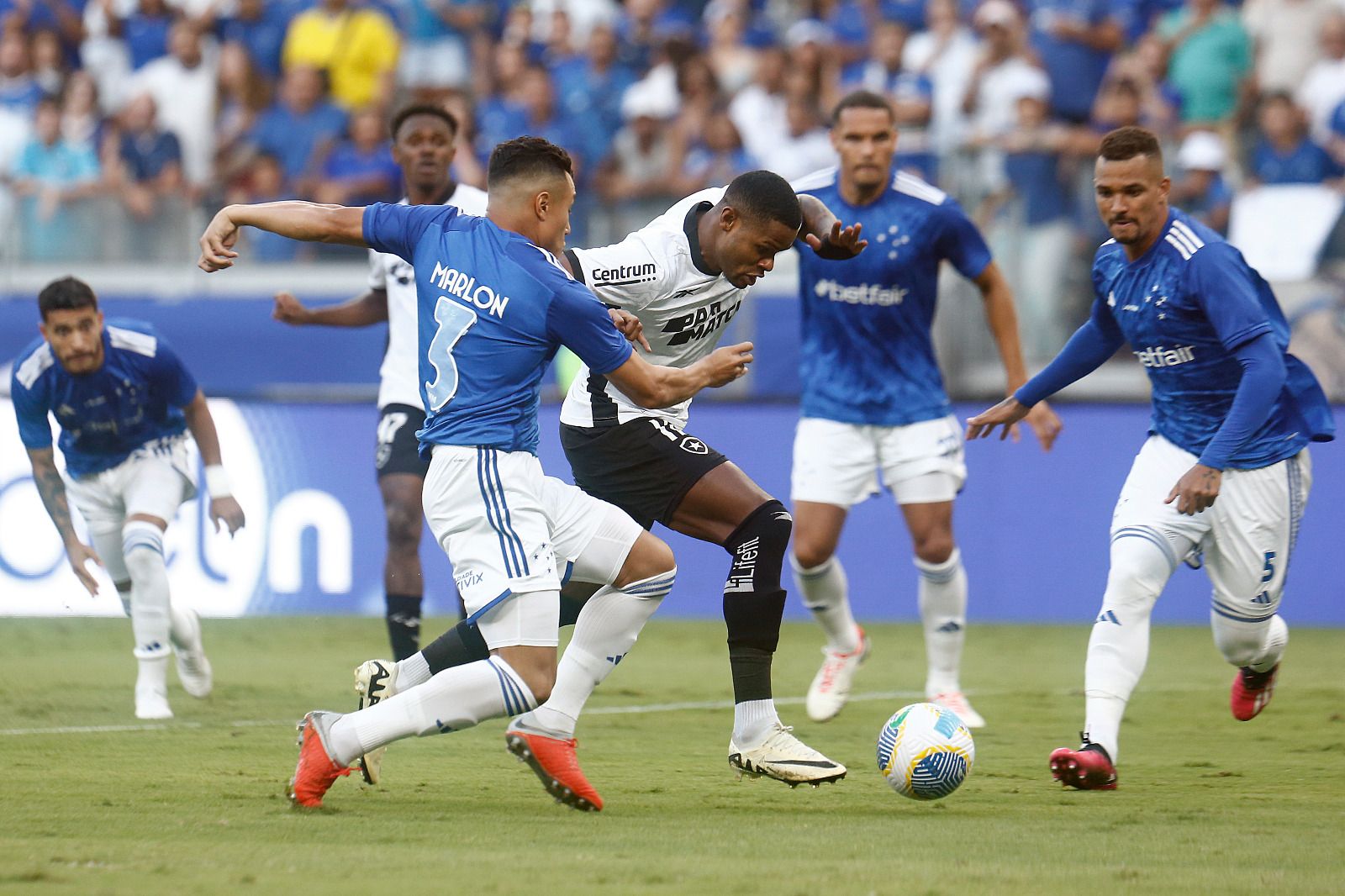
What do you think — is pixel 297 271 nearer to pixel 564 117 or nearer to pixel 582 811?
pixel 564 117

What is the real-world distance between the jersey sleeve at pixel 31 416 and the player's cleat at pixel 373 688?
314cm

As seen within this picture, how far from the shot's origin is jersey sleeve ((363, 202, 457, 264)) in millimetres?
5734

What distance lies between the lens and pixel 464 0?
17.1 m

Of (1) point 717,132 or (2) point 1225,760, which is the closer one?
(2) point 1225,760

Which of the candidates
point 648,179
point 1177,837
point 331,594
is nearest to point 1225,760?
point 1177,837

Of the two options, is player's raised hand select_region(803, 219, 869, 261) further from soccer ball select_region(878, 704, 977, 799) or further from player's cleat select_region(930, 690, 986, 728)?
player's cleat select_region(930, 690, 986, 728)

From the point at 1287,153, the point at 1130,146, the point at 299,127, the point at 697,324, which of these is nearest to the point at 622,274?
the point at 697,324

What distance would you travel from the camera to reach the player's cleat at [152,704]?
325 inches

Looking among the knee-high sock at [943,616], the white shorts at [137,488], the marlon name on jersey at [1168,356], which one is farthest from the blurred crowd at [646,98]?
the marlon name on jersey at [1168,356]

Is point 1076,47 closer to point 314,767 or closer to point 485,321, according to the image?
point 485,321

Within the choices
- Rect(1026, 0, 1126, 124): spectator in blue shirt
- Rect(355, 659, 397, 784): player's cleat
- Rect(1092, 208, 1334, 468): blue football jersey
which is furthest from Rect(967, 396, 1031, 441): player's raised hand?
Rect(1026, 0, 1126, 124): spectator in blue shirt

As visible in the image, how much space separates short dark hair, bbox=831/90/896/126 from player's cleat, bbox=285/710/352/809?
431 centimetres

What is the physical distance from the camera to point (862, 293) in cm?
879

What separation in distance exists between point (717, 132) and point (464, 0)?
3688mm
